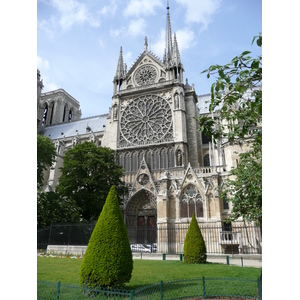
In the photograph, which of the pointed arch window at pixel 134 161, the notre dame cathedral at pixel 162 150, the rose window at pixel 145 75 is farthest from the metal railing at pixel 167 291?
the rose window at pixel 145 75

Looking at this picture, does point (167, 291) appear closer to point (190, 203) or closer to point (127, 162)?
point (190, 203)

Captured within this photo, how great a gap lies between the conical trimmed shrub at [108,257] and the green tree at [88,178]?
1876 centimetres

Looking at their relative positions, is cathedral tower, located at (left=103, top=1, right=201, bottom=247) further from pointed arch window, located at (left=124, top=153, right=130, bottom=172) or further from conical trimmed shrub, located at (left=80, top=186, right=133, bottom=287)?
conical trimmed shrub, located at (left=80, top=186, right=133, bottom=287)

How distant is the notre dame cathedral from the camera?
2284cm

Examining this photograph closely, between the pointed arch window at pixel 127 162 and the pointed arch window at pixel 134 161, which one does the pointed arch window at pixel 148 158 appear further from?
the pointed arch window at pixel 127 162

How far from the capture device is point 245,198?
44.8 ft

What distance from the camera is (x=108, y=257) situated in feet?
20.3

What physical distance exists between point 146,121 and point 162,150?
15.3 ft

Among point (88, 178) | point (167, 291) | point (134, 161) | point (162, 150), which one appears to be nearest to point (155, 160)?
point (162, 150)
